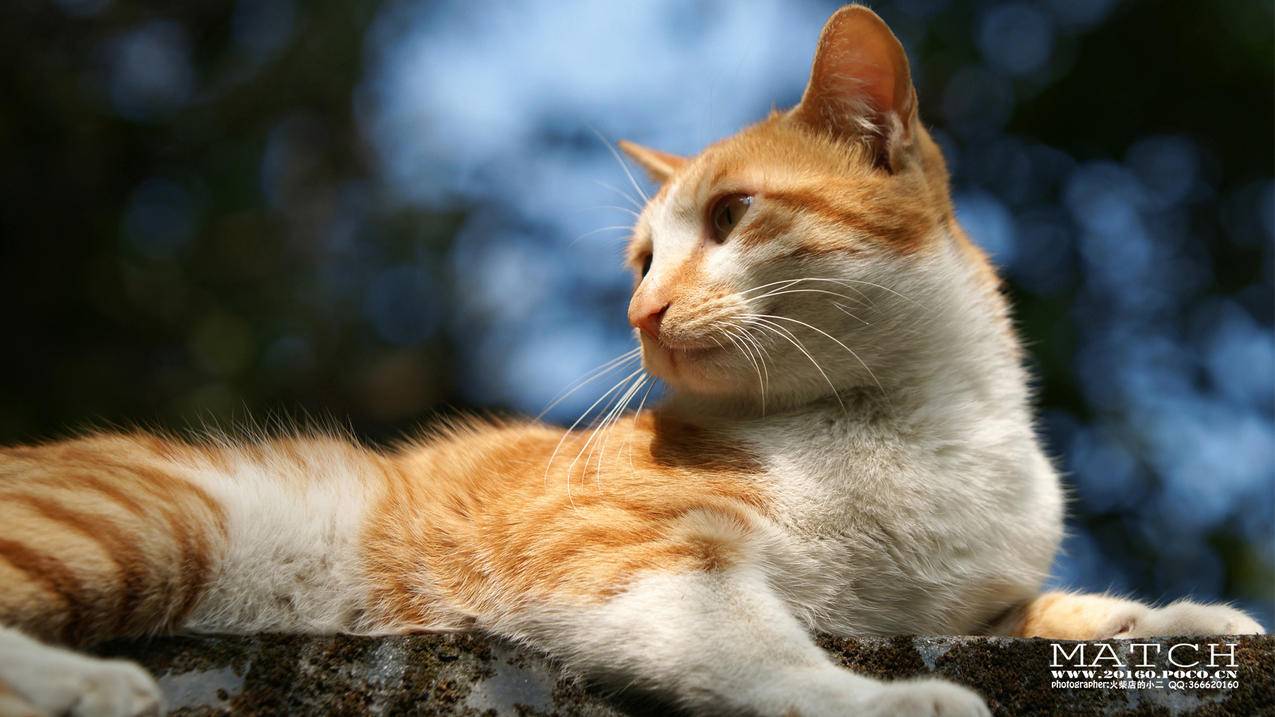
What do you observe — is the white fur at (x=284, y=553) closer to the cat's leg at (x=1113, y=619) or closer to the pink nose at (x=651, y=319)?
the pink nose at (x=651, y=319)

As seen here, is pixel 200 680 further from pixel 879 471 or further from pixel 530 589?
pixel 879 471

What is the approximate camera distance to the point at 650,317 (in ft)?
6.75

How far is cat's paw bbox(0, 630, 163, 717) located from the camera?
1273 millimetres

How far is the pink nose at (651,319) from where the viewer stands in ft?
6.73

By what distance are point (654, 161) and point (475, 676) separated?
1.67 m

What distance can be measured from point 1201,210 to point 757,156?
3.48 m

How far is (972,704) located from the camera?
1.38 metres

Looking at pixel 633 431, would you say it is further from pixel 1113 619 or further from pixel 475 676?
pixel 1113 619

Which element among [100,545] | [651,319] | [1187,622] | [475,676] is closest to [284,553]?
[100,545]

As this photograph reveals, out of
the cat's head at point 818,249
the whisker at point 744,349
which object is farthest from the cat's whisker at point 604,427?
the whisker at point 744,349

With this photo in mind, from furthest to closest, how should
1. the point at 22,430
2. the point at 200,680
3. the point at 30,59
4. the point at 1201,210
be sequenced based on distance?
the point at 1201,210, the point at 30,59, the point at 22,430, the point at 200,680

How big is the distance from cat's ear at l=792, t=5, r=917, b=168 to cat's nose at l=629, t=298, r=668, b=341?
26.9 inches

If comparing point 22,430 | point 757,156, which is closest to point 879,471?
point 757,156

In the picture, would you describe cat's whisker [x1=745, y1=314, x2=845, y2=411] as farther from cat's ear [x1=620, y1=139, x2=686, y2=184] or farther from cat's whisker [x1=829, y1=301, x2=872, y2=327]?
cat's ear [x1=620, y1=139, x2=686, y2=184]
